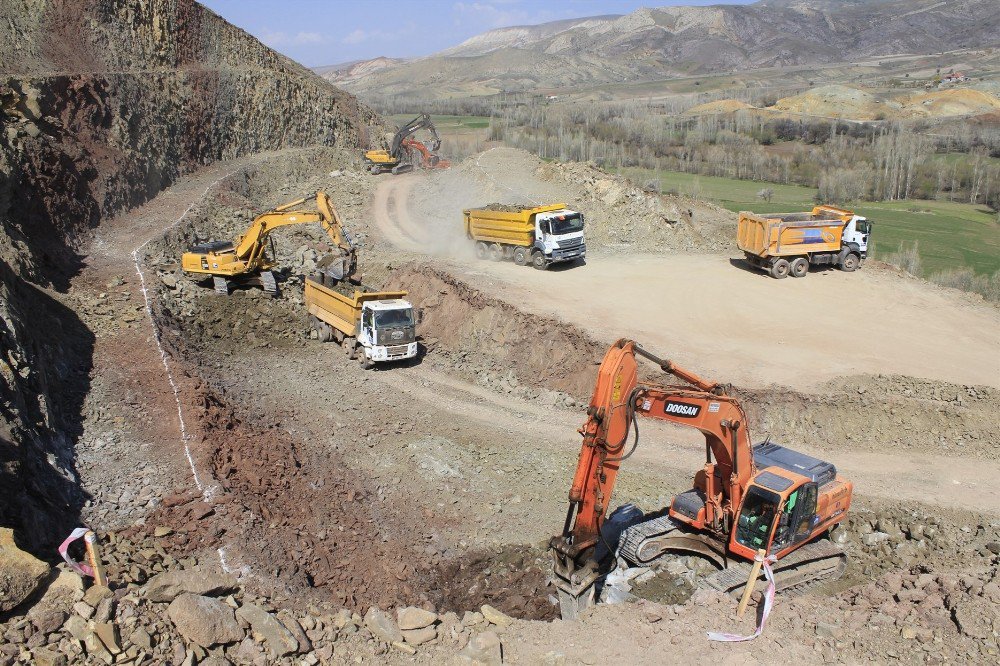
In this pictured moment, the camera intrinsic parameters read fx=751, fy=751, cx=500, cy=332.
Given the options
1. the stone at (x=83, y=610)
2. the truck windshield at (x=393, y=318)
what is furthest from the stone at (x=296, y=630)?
the truck windshield at (x=393, y=318)

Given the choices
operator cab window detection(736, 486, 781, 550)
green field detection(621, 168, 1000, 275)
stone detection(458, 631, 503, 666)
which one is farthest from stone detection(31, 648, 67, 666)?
green field detection(621, 168, 1000, 275)

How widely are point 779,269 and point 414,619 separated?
74.1 ft

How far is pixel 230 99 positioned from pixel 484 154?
613 inches

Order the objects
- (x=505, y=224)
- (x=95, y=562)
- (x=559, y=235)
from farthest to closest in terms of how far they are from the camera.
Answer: (x=505, y=224)
(x=559, y=235)
(x=95, y=562)

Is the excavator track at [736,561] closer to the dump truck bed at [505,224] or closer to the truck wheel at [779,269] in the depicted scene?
the truck wheel at [779,269]

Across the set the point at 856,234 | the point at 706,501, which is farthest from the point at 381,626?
the point at 856,234

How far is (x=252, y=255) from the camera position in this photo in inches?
1079

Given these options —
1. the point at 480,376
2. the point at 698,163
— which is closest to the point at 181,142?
the point at 480,376

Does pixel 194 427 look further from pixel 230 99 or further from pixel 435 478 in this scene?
pixel 230 99

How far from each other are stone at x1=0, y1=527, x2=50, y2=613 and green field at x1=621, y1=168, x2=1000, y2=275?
1662 inches

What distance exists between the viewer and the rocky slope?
15.0m

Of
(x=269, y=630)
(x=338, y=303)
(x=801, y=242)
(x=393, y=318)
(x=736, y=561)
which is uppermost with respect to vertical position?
(x=801, y=242)

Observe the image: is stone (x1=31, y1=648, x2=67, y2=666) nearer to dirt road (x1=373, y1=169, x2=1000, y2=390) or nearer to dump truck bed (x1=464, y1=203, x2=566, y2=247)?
dirt road (x1=373, y1=169, x2=1000, y2=390)

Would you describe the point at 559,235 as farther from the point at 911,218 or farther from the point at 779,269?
the point at 911,218
